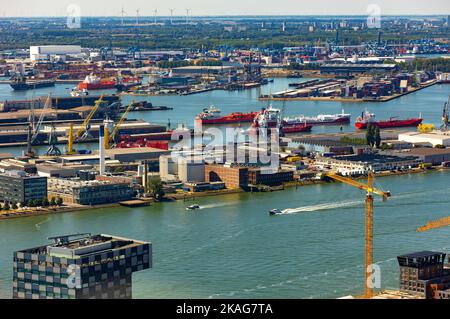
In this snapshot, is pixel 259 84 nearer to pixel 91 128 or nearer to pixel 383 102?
pixel 383 102

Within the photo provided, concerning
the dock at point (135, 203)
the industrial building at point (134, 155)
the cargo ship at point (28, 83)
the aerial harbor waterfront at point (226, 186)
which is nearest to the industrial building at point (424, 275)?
the aerial harbor waterfront at point (226, 186)

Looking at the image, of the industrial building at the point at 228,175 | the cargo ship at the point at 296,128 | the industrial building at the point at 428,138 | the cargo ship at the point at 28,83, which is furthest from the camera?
the cargo ship at the point at 28,83

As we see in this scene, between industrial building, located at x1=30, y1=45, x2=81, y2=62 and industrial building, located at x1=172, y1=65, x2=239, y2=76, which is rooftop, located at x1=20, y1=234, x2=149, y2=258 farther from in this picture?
industrial building, located at x1=30, y1=45, x2=81, y2=62

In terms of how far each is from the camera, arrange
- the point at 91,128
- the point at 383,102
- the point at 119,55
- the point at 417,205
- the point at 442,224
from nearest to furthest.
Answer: the point at 442,224 → the point at 417,205 → the point at 91,128 → the point at 383,102 → the point at 119,55

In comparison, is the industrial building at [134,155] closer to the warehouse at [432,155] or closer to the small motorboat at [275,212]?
the warehouse at [432,155]

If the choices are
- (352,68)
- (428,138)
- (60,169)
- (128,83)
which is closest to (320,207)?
(60,169)
